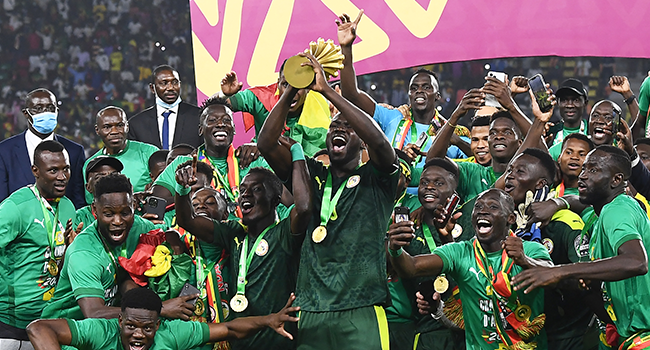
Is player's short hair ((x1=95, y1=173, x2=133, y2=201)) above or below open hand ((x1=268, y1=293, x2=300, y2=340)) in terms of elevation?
above

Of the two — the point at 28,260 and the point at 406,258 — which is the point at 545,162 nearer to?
the point at 406,258

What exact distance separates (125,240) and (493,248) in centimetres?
234

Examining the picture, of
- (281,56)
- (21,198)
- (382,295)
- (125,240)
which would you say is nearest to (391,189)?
(382,295)

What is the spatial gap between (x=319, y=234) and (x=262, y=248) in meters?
0.56

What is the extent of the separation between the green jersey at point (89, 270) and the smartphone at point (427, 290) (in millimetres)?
1830

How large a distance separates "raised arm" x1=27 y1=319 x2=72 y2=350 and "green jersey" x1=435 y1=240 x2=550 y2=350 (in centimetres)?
219

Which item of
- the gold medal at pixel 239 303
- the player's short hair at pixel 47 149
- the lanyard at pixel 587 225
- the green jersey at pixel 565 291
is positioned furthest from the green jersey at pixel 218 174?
the lanyard at pixel 587 225

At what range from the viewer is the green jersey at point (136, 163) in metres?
8.03

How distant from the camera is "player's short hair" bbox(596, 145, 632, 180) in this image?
5.55m

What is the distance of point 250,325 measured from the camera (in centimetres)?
547

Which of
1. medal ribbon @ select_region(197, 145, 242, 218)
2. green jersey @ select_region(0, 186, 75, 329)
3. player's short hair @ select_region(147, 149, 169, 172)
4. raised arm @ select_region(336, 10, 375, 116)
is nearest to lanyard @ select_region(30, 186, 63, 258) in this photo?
green jersey @ select_region(0, 186, 75, 329)

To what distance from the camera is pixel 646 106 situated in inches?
333

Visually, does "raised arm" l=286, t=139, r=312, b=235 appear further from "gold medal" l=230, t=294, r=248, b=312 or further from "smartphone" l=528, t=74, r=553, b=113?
"smartphone" l=528, t=74, r=553, b=113

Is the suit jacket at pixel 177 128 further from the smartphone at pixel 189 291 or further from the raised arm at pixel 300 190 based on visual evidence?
the raised arm at pixel 300 190
